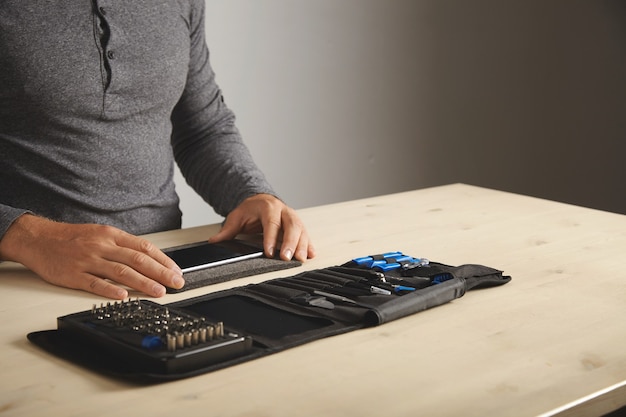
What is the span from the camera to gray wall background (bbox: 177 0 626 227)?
303 centimetres

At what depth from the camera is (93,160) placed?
5.81 ft

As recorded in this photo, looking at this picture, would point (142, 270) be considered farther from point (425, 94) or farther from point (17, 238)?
point (425, 94)

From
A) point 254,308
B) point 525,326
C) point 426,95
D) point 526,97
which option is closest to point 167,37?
point 254,308

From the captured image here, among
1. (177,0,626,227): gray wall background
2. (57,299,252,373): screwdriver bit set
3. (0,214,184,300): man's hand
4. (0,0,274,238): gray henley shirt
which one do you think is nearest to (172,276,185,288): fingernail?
(0,214,184,300): man's hand

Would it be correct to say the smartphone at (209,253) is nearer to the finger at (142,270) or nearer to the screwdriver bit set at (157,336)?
the finger at (142,270)

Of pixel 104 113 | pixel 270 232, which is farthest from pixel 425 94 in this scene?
pixel 270 232

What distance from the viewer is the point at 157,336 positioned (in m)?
1.02

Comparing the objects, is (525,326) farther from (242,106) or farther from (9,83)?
(242,106)

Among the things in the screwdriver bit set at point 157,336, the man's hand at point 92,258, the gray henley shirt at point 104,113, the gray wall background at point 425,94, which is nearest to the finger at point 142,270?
the man's hand at point 92,258

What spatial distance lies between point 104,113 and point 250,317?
727mm

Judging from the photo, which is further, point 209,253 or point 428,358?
point 209,253

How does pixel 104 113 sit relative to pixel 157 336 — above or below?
above

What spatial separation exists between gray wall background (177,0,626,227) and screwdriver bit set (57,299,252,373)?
1.81 m

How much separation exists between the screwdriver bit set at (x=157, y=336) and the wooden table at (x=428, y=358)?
3 cm
